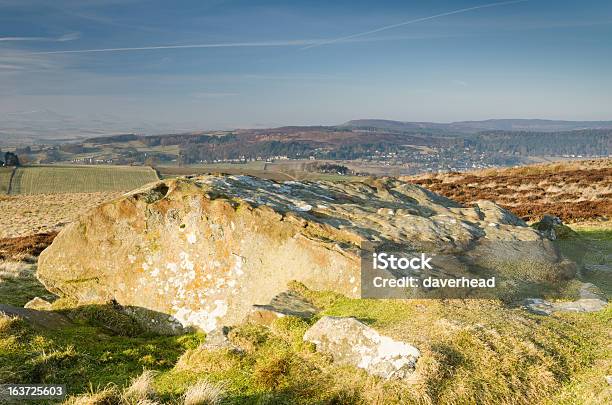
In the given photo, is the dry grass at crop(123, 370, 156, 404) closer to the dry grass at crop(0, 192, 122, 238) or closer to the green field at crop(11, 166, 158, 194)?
the dry grass at crop(0, 192, 122, 238)

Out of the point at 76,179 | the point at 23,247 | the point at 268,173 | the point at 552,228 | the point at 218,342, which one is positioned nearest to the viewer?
the point at 218,342

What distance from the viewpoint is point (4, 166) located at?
310ft

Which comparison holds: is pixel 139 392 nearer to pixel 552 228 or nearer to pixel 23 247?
pixel 552 228

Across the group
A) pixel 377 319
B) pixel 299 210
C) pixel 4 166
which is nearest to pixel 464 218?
pixel 299 210

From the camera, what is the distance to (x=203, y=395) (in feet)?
18.8

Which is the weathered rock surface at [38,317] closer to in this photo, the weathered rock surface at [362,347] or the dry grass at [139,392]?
the dry grass at [139,392]

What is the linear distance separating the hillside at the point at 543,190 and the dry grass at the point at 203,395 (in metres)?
24.1

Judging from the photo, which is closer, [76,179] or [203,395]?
[203,395]

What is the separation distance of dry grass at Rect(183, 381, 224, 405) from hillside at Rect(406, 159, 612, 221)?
24.1 meters

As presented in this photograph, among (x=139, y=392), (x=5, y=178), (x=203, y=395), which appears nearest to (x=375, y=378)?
(x=203, y=395)

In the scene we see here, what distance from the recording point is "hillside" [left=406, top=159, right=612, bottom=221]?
92.1ft

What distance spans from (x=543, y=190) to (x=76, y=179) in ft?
254

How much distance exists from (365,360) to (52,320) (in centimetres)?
658

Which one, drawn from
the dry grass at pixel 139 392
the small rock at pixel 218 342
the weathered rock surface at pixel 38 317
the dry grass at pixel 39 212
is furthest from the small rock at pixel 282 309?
the dry grass at pixel 39 212
